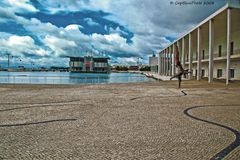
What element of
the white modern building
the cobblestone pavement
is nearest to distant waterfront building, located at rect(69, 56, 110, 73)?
the white modern building

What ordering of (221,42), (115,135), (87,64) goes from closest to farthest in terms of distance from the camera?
(115,135)
(221,42)
(87,64)

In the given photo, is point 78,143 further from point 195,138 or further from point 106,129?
point 195,138

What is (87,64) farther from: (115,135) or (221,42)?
(115,135)

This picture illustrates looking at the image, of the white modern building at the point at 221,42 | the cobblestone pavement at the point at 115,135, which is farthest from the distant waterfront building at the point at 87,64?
the cobblestone pavement at the point at 115,135

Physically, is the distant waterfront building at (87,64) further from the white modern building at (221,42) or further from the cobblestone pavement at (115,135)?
the cobblestone pavement at (115,135)

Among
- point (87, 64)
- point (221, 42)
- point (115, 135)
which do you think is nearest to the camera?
point (115, 135)

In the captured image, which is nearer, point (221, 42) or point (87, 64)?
point (221, 42)


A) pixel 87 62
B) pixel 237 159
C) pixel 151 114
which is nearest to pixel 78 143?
pixel 237 159

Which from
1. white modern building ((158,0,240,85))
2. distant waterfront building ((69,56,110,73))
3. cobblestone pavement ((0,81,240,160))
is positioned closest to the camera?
cobblestone pavement ((0,81,240,160))

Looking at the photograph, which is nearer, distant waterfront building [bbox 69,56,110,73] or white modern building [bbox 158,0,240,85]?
white modern building [bbox 158,0,240,85]

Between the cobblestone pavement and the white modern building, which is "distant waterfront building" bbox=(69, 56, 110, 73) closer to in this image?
the white modern building

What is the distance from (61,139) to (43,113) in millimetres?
3449

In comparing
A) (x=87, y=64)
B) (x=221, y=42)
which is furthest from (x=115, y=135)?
(x=87, y=64)

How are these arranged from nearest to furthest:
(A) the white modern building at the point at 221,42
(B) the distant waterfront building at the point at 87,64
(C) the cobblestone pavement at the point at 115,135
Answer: (C) the cobblestone pavement at the point at 115,135
(A) the white modern building at the point at 221,42
(B) the distant waterfront building at the point at 87,64
